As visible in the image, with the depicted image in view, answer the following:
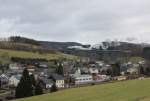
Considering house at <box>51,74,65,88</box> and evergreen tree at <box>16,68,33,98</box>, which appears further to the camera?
house at <box>51,74,65,88</box>

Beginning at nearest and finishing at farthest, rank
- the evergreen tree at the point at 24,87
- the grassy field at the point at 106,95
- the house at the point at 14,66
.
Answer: the grassy field at the point at 106,95
the evergreen tree at the point at 24,87
the house at the point at 14,66

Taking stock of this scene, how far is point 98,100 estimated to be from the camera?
33.8 m

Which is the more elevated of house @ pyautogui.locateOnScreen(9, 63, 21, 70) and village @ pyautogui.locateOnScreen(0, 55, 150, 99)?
house @ pyautogui.locateOnScreen(9, 63, 21, 70)

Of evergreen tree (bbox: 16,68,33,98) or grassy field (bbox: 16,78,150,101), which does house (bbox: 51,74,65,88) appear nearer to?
evergreen tree (bbox: 16,68,33,98)

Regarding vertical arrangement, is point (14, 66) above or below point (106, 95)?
below

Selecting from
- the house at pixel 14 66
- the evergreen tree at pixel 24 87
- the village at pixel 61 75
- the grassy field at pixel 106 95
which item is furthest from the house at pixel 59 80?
the grassy field at pixel 106 95

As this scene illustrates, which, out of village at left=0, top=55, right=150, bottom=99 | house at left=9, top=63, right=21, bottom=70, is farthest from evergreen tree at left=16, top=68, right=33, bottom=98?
house at left=9, top=63, right=21, bottom=70

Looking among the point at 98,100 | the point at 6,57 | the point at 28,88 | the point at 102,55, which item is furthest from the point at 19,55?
the point at 98,100

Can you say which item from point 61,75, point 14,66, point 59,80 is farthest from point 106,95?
point 14,66

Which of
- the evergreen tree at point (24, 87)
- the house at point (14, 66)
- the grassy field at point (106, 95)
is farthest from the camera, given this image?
the house at point (14, 66)

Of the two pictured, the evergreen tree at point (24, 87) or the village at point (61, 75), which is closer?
the evergreen tree at point (24, 87)

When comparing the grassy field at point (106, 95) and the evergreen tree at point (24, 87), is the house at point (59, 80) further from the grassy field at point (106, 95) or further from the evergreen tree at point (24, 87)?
the grassy field at point (106, 95)

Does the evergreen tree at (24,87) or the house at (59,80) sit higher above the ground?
the evergreen tree at (24,87)

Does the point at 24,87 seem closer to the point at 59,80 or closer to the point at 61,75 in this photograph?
the point at 59,80
